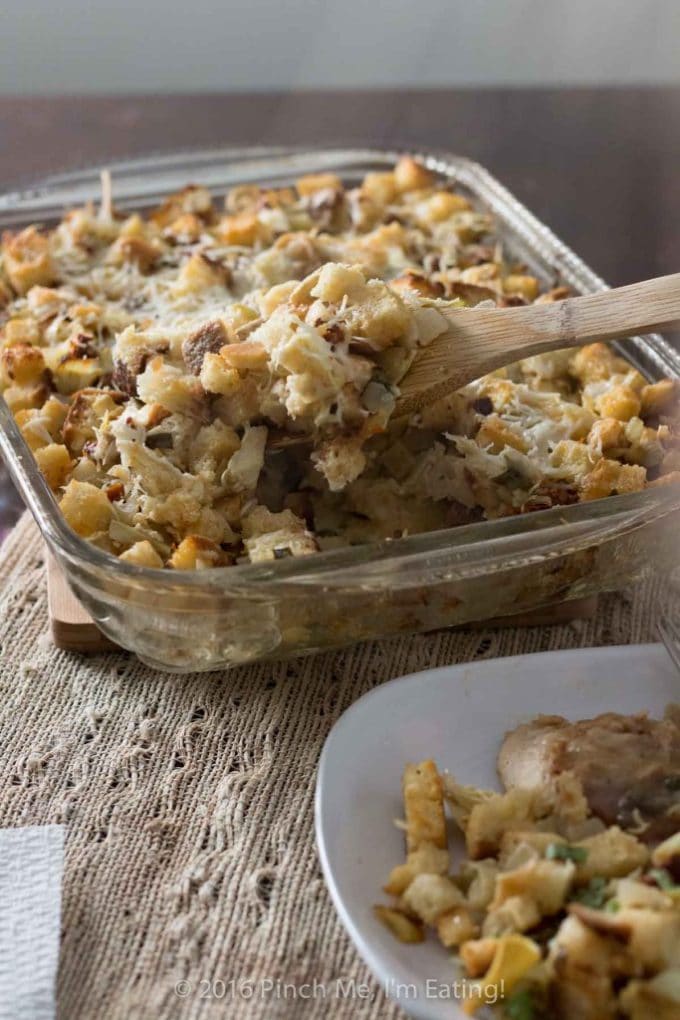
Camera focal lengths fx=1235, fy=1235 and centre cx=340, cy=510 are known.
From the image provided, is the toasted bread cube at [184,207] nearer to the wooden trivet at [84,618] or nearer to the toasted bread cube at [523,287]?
the toasted bread cube at [523,287]

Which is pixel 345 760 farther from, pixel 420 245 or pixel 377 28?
pixel 377 28

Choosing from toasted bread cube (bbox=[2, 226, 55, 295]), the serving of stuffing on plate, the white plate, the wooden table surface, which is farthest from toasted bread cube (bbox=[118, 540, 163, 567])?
the wooden table surface

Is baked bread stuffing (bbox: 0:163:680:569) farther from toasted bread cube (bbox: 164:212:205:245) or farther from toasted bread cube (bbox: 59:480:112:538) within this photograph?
toasted bread cube (bbox: 164:212:205:245)

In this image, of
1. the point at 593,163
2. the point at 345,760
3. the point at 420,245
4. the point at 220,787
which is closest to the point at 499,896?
the point at 345,760

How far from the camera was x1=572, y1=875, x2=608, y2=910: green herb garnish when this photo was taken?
49.4 inches

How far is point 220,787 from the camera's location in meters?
1.59

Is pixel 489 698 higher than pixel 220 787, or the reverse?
pixel 489 698

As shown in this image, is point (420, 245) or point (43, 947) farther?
point (420, 245)

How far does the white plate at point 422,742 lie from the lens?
1.28 meters

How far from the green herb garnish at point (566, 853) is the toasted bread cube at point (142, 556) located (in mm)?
630

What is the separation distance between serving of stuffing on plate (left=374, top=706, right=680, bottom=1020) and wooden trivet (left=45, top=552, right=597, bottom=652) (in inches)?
12.7

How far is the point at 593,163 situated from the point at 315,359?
207 centimetres

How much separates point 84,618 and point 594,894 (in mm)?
837

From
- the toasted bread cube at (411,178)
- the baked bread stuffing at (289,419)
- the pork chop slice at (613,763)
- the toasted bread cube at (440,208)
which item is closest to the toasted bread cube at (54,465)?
the baked bread stuffing at (289,419)
